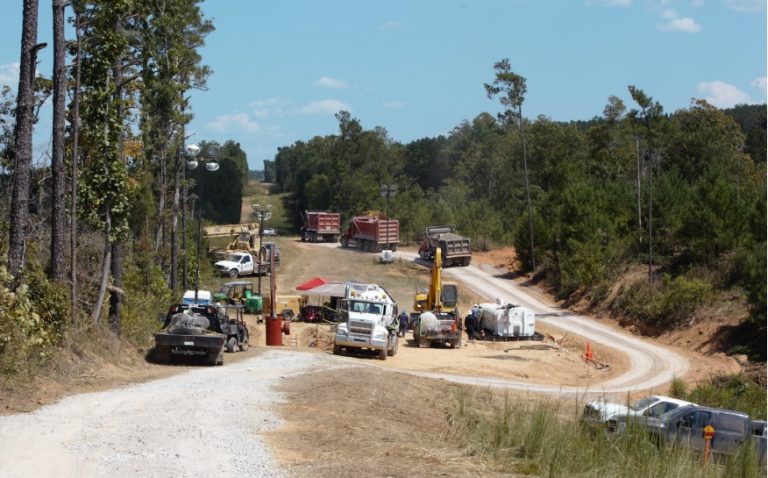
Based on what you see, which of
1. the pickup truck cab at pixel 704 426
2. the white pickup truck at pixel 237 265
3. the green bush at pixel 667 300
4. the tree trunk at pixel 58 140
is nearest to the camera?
the pickup truck cab at pixel 704 426

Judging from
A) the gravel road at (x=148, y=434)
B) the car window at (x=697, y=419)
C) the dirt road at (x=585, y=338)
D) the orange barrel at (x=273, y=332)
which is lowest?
the dirt road at (x=585, y=338)

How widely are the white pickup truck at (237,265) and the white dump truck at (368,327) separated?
2650cm

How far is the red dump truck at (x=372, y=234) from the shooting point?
239 feet

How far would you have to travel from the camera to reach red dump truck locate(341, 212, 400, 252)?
239ft

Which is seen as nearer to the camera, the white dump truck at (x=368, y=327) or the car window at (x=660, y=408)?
the car window at (x=660, y=408)

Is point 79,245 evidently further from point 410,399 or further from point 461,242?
point 461,242

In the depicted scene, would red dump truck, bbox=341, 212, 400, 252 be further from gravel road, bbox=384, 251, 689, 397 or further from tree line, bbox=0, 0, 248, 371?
tree line, bbox=0, 0, 248, 371

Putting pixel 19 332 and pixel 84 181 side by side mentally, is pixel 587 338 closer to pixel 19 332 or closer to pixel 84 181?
pixel 84 181

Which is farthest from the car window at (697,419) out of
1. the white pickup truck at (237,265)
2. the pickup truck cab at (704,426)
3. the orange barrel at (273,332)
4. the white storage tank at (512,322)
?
the white pickup truck at (237,265)

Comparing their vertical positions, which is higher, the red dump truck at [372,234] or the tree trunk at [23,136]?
the tree trunk at [23,136]

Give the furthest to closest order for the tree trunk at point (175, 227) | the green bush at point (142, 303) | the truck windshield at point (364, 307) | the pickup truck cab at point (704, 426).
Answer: the tree trunk at point (175, 227)
the truck windshield at point (364, 307)
the green bush at point (142, 303)
the pickup truck cab at point (704, 426)

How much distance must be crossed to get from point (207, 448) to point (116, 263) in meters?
15.7

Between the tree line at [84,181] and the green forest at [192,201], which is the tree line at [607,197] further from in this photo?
the tree line at [84,181]

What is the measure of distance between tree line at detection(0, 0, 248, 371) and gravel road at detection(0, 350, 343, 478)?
2630 millimetres
